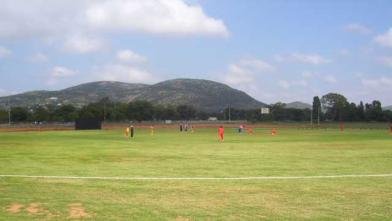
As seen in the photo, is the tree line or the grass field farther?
the tree line

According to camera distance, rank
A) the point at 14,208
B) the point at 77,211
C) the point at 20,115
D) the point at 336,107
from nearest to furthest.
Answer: the point at 77,211 → the point at 14,208 → the point at 20,115 → the point at 336,107

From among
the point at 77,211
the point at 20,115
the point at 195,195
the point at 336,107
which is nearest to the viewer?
the point at 77,211

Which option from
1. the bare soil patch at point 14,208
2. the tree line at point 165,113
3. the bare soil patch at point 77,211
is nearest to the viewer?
the bare soil patch at point 77,211

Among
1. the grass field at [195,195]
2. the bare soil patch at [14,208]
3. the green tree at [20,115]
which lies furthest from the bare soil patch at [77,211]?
the green tree at [20,115]

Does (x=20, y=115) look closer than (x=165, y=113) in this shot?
Yes

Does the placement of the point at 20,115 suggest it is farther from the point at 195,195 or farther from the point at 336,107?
the point at 195,195

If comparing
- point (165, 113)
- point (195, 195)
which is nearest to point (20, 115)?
point (165, 113)

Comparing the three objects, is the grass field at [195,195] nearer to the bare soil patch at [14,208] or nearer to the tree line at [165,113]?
the bare soil patch at [14,208]

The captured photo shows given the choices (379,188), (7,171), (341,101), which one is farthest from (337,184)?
(341,101)

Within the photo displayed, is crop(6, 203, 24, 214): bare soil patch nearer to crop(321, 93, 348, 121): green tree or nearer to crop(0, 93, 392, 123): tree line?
crop(0, 93, 392, 123): tree line

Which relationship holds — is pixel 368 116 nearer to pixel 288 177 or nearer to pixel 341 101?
pixel 341 101

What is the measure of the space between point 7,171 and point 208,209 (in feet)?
29.4

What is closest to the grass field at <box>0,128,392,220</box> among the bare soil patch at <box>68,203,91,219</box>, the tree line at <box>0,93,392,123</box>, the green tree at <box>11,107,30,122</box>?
the bare soil patch at <box>68,203,91,219</box>

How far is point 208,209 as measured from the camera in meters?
10.8
